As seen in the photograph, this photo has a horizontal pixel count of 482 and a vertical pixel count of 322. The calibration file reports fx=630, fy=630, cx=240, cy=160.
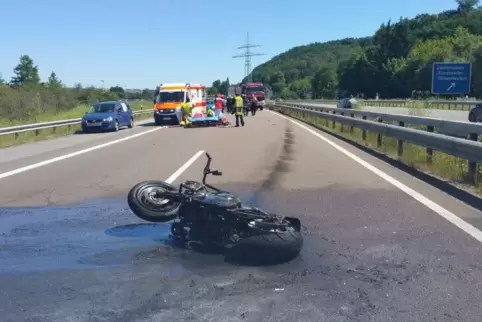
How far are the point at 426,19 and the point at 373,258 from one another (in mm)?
160698

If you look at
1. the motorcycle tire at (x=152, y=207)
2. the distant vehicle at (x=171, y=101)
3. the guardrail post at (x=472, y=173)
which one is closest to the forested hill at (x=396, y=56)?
the distant vehicle at (x=171, y=101)

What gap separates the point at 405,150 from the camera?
53.0ft

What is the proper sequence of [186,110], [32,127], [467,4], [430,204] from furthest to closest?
[467,4] → [186,110] → [32,127] → [430,204]

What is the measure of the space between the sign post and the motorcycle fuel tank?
15.5 meters

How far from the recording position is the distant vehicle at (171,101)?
37.9 meters

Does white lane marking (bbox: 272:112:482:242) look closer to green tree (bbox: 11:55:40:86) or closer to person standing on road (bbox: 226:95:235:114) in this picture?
person standing on road (bbox: 226:95:235:114)

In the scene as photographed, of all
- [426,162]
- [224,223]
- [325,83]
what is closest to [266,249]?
[224,223]

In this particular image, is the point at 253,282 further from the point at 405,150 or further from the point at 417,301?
the point at 405,150

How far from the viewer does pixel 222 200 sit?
638 cm

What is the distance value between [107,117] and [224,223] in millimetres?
25976

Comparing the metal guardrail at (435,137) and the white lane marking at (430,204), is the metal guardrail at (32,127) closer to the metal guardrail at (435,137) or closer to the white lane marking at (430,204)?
the metal guardrail at (435,137)

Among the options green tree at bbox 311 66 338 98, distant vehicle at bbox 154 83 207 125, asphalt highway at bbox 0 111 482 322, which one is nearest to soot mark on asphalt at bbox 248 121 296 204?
asphalt highway at bbox 0 111 482 322

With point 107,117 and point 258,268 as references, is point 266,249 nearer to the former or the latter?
point 258,268

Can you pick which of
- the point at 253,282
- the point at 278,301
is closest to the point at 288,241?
the point at 253,282
